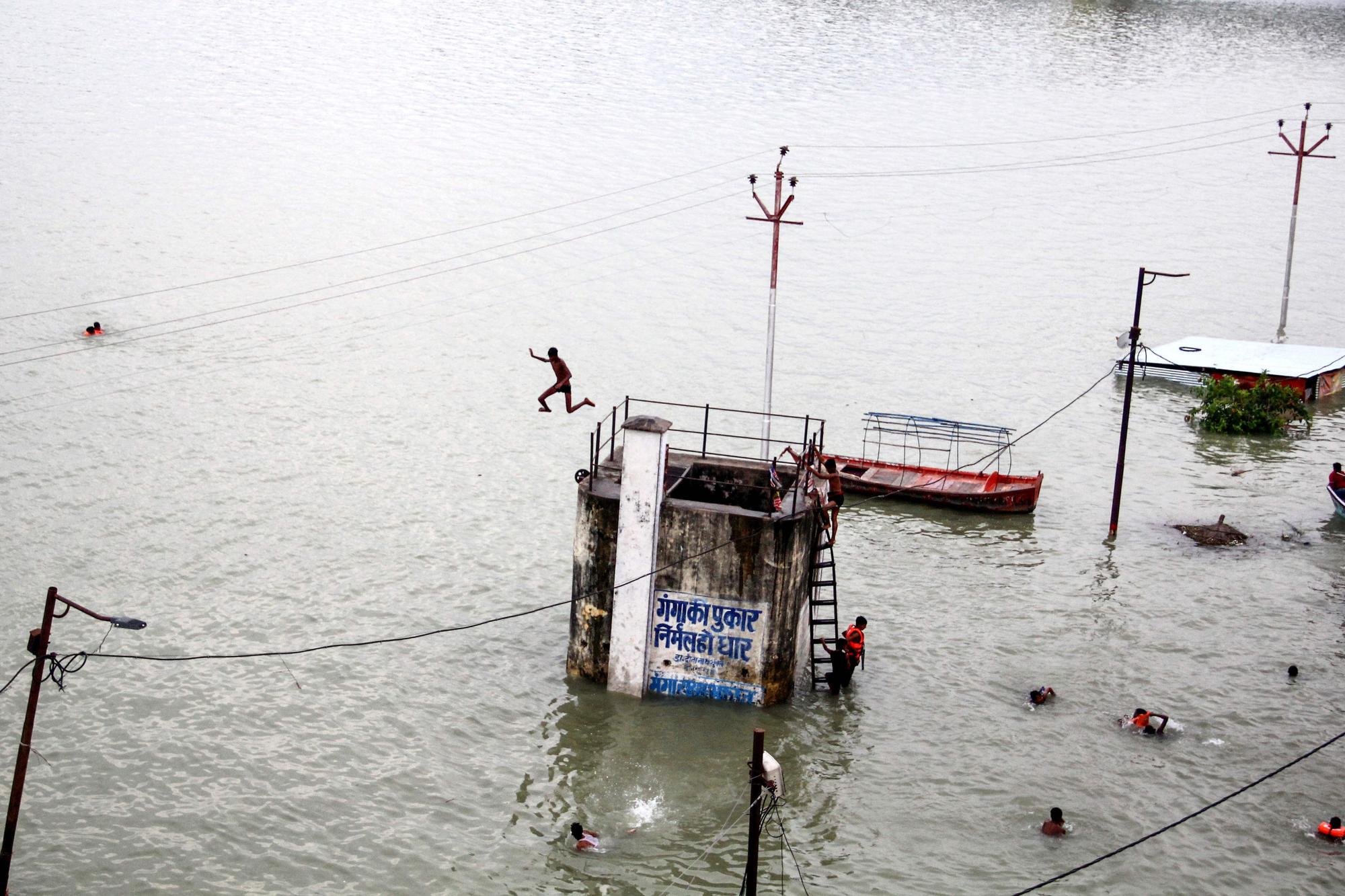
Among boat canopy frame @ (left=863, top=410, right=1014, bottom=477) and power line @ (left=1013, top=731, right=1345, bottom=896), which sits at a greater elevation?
boat canopy frame @ (left=863, top=410, right=1014, bottom=477)

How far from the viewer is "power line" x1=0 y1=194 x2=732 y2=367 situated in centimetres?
4694

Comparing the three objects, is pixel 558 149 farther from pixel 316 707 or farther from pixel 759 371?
pixel 316 707

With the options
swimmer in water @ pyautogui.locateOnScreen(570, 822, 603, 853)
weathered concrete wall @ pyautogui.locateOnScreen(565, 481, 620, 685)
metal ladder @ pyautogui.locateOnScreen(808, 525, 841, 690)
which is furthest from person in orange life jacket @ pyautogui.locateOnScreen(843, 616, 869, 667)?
swimmer in water @ pyautogui.locateOnScreen(570, 822, 603, 853)

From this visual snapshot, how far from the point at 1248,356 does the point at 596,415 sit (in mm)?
22681

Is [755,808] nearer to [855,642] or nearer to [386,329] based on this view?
[855,642]

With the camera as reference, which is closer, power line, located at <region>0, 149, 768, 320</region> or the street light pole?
the street light pole

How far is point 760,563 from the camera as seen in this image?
23078 mm

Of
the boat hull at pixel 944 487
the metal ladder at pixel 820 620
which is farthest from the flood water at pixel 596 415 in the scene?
the metal ladder at pixel 820 620

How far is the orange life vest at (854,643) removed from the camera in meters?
25.2

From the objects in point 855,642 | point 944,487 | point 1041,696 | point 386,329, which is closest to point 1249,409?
point 944,487

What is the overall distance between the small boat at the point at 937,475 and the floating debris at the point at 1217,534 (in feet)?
12.5

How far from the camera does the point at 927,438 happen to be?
4062 centimetres

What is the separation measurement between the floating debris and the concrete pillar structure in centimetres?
1680

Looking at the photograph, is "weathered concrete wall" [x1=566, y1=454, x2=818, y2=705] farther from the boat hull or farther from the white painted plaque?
the boat hull
